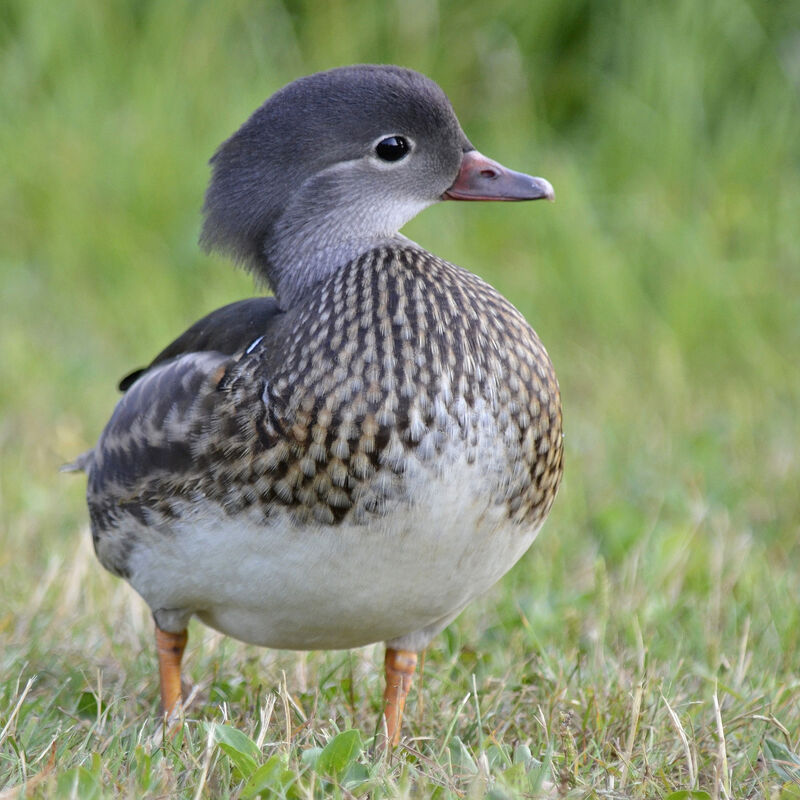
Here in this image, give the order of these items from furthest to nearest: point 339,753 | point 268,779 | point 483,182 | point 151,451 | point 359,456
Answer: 1. point 483,182
2. point 151,451
3. point 359,456
4. point 339,753
5. point 268,779

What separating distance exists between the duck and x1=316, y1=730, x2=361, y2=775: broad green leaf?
238mm

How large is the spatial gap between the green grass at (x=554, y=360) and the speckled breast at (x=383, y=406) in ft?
1.28

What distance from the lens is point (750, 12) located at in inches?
230

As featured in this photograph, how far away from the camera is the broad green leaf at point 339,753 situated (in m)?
2.14

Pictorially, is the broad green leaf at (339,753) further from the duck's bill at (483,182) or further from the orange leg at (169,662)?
the duck's bill at (483,182)

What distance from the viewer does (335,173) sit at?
103 inches

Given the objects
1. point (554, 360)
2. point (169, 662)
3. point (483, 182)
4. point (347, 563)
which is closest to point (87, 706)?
point (169, 662)

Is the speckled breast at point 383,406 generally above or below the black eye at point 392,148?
below

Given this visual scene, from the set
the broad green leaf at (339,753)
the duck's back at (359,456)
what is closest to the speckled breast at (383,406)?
the duck's back at (359,456)

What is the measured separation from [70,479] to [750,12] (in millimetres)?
3579

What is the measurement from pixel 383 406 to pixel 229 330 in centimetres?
47

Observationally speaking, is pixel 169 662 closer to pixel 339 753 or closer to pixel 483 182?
pixel 339 753

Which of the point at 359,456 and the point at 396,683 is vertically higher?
the point at 359,456

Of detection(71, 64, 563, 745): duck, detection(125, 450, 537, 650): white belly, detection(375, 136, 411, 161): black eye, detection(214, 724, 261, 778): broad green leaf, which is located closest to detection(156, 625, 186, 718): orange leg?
detection(71, 64, 563, 745): duck
